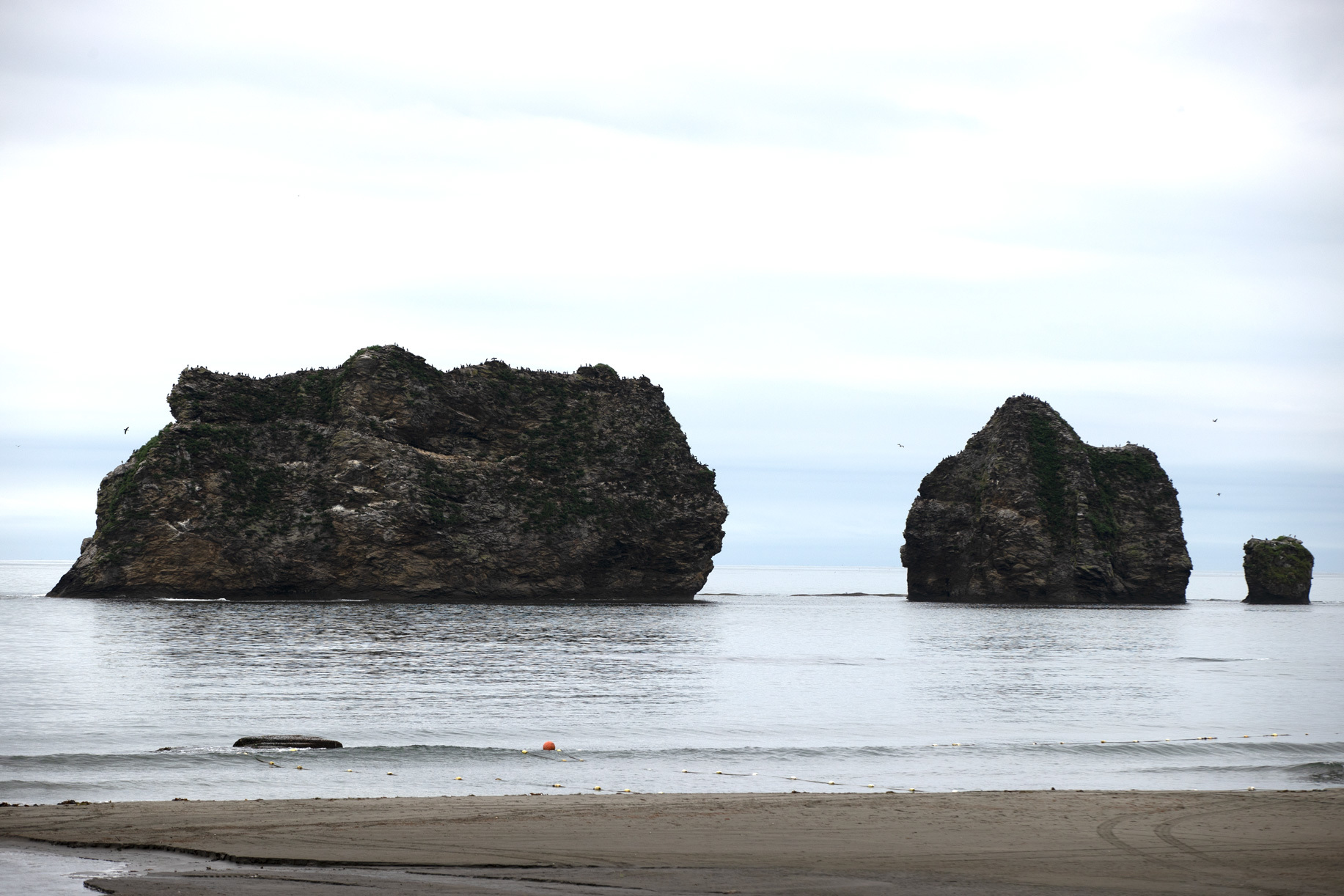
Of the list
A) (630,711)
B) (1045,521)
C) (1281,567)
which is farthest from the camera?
(1281,567)

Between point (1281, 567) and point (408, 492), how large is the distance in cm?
12325

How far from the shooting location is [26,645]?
5466 centimetres

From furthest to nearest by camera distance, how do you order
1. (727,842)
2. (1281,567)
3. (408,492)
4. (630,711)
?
1. (1281,567)
2. (408,492)
3. (630,711)
4. (727,842)

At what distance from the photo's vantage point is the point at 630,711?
105 ft

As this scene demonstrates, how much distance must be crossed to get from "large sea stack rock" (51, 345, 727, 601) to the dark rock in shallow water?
3303 inches

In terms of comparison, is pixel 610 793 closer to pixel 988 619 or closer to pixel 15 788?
pixel 15 788

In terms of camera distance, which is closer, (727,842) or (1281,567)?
(727,842)

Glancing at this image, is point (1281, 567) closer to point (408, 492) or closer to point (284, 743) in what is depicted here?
point (408, 492)

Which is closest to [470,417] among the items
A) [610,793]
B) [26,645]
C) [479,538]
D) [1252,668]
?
[479,538]

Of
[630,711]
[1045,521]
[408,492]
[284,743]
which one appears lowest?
[630,711]

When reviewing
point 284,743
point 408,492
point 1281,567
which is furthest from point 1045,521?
point 284,743

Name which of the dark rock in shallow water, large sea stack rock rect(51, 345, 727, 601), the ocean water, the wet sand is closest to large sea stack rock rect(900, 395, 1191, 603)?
large sea stack rock rect(51, 345, 727, 601)

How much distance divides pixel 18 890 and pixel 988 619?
101 meters

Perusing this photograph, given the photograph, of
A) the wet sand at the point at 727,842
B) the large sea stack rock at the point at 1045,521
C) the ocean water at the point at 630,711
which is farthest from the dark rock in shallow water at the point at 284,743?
the large sea stack rock at the point at 1045,521
